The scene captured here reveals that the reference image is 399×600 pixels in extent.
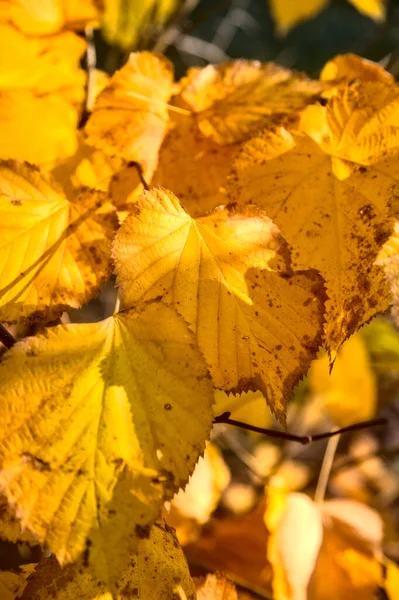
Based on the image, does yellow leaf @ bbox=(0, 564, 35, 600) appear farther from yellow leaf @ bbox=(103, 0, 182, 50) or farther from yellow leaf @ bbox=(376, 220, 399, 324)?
yellow leaf @ bbox=(103, 0, 182, 50)

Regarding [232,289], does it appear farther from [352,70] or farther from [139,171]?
[352,70]

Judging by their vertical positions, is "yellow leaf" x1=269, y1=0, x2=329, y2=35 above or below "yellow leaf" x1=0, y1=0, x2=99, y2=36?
above

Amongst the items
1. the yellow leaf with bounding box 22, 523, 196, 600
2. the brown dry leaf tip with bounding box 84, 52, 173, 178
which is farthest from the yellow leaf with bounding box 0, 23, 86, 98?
the yellow leaf with bounding box 22, 523, 196, 600

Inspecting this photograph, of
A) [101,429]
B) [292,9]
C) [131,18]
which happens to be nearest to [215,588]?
[101,429]

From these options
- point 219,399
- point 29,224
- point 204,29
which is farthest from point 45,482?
point 204,29

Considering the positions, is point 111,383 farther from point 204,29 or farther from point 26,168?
point 204,29
